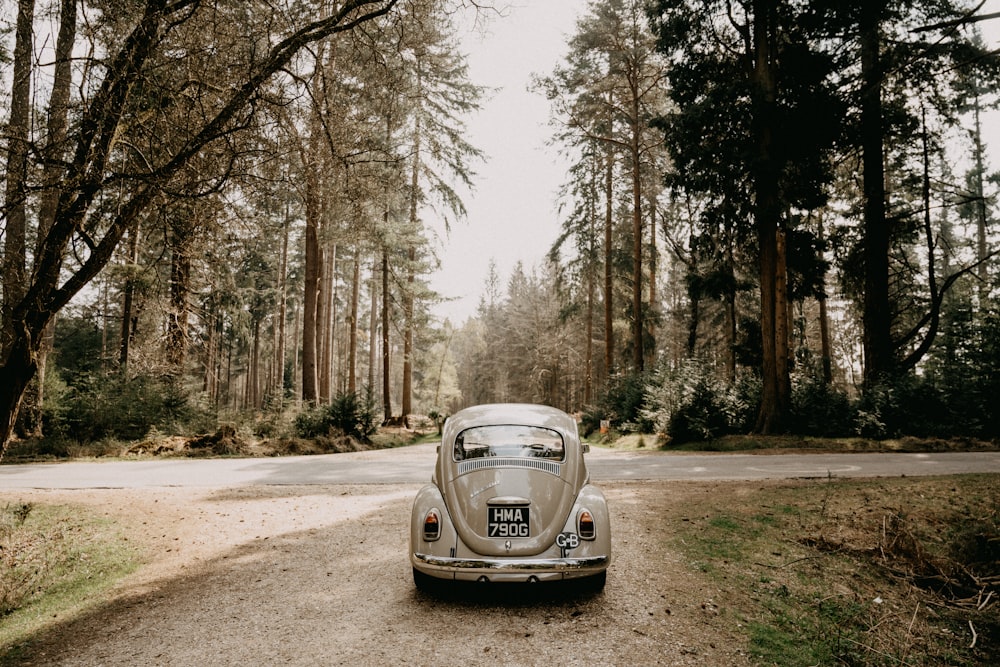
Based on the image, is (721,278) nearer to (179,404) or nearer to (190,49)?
(190,49)

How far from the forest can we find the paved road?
9.11ft

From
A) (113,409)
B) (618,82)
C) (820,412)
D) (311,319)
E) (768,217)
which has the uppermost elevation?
(618,82)

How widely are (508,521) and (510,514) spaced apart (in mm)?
57

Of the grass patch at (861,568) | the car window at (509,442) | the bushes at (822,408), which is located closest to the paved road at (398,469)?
the grass patch at (861,568)

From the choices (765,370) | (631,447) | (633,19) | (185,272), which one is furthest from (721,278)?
Result: (185,272)

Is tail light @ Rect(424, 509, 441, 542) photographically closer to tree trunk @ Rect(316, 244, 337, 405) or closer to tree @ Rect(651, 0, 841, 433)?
tree @ Rect(651, 0, 841, 433)

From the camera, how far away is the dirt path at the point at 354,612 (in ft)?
12.5

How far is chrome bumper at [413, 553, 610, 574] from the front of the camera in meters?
4.30

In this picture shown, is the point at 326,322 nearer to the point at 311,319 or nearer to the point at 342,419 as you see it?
the point at 311,319

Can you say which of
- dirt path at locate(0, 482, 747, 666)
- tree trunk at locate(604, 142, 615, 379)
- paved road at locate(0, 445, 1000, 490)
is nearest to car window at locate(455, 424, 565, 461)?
dirt path at locate(0, 482, 747, 666)

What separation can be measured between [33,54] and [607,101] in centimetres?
2053

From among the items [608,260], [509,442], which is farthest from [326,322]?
[509,442]

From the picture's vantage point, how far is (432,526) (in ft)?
14.9

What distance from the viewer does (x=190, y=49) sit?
5.66 meters
